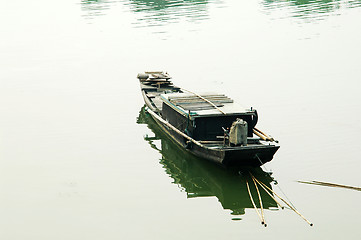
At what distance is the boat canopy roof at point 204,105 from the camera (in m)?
19.1

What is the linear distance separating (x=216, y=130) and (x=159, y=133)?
5.49m

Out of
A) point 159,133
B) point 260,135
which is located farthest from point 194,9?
point 260,135

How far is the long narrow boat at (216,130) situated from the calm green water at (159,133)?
0.94m

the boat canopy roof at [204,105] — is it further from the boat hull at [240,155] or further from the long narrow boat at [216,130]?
the boat hull at [240,155]

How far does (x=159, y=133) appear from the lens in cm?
2428

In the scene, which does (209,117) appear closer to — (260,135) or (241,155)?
(260,135)

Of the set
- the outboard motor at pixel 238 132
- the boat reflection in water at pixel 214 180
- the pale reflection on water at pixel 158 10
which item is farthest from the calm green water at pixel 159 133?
the pale reflection on water at pixel 158 10

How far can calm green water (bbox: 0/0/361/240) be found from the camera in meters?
15.9

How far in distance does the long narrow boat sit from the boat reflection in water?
59 centimetres

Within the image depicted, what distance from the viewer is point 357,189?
1662 centimetres

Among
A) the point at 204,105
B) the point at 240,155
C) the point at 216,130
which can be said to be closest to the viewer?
the point at 240,155

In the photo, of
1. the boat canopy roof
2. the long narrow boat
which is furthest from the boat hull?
the boat canopy roof

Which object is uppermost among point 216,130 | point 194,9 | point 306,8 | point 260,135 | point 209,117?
point 209,117

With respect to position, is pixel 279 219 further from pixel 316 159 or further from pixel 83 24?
pixel 83 24
